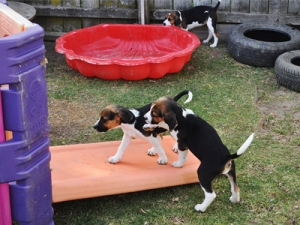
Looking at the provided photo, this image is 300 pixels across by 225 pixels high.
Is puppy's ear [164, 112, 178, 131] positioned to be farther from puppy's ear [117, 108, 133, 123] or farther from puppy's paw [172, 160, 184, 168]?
puppy's paw [172, 160, 184, 168]

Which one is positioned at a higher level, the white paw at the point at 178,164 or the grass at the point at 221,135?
the white paw at the point at 178,164

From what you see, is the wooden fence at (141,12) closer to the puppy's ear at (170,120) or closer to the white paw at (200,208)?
the puppy's ear at (170,120)

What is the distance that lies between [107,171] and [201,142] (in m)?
0.88

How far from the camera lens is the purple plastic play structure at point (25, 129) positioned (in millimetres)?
3094

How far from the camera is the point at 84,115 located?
19.8 ft

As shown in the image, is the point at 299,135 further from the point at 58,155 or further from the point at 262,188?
the point at 58,155

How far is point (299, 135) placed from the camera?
5500 millimetres

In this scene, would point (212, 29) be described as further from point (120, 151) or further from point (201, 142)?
point (201, 142)

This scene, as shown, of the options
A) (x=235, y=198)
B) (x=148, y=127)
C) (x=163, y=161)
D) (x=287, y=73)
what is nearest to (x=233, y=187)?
(x=235, y=198)

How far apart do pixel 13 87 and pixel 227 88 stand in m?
4.09

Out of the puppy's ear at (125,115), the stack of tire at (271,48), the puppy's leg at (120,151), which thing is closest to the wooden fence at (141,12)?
the stack of tire at (271,48)

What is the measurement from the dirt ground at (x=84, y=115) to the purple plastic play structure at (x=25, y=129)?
6.73 feet

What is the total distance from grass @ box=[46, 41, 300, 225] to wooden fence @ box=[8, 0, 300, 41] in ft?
2.19

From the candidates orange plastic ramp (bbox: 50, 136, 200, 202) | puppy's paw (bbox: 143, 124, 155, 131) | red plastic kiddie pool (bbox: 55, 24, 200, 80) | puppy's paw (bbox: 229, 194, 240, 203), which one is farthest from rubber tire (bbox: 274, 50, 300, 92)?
puppy's paw (bbox: 143, 124, 155, 131)
